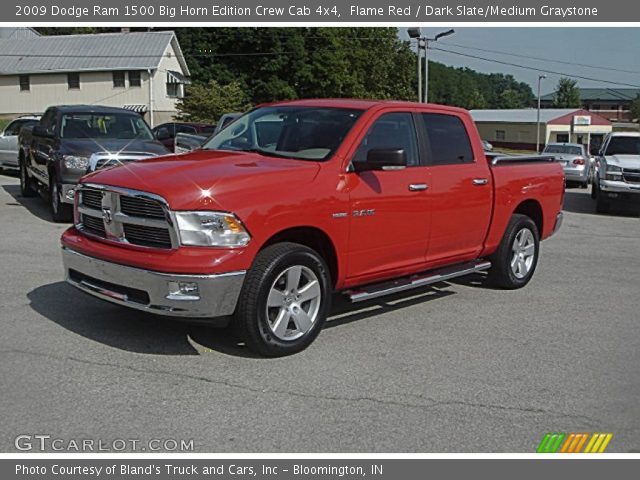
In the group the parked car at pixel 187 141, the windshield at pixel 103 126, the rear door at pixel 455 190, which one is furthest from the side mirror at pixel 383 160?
the parked car at pixel 187 141

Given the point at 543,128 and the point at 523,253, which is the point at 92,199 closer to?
the point at 523,253

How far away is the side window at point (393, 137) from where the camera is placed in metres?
6.18

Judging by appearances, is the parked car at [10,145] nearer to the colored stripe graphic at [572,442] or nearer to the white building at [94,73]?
the colored stripe graphic at [572,442]

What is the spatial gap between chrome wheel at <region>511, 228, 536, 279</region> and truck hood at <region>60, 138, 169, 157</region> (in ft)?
20.0

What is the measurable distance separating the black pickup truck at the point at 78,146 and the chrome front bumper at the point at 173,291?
236 inches

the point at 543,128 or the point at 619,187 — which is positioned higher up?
the point at 543,128

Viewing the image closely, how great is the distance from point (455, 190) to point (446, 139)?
1.83 feet

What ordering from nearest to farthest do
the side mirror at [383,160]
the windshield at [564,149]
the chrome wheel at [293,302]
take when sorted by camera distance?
the chrome wheel at [293,302] → the side mirror at [383,160] → the windshield at [564,149]

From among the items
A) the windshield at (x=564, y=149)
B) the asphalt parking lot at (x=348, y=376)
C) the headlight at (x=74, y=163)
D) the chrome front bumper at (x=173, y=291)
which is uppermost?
the headlight at (x=74, y=163)

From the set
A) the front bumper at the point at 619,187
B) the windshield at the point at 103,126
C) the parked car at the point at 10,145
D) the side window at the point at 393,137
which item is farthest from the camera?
the parked car at the point at 10,145

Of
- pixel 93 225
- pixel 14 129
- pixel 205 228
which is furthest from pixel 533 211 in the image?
pixel 14 129

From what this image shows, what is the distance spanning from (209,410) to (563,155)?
22.5m

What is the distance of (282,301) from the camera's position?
545 cm
